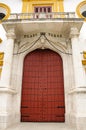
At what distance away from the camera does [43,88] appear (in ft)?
23.6

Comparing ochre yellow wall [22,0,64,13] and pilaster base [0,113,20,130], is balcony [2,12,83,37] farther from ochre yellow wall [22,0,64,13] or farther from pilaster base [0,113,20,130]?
pilaster base [0,113,20,130]

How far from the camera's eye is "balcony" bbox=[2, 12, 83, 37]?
6.77 meters

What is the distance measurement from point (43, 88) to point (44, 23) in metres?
3.35

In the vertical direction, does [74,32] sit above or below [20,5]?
below

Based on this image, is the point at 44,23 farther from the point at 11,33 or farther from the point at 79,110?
the point at 79,110

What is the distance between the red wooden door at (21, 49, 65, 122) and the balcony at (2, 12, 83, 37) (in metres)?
1.33

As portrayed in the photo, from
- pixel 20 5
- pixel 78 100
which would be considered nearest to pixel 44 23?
pixel 20 5

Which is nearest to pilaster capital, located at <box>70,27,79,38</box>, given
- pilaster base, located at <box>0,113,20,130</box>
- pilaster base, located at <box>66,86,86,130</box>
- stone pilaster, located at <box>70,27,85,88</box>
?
stone pilaster, located at <box>70,27,85,88</box>

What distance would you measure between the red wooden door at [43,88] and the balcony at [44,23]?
4.35 feet

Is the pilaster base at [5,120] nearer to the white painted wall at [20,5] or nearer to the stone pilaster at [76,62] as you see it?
the stone pilaster at [76,62]

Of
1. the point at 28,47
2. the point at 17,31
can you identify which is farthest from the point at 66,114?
the point at 17,31

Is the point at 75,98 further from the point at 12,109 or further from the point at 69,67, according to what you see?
the point at 12,109

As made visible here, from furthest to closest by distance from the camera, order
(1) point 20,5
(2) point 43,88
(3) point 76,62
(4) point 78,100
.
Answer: (1) point 20,5 < (2) point 43,88 < (3) point 76,62 < (4) point 78,100

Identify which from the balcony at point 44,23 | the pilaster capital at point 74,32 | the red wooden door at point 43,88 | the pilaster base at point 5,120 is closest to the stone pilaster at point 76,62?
the pilaster capital at point 74,32
